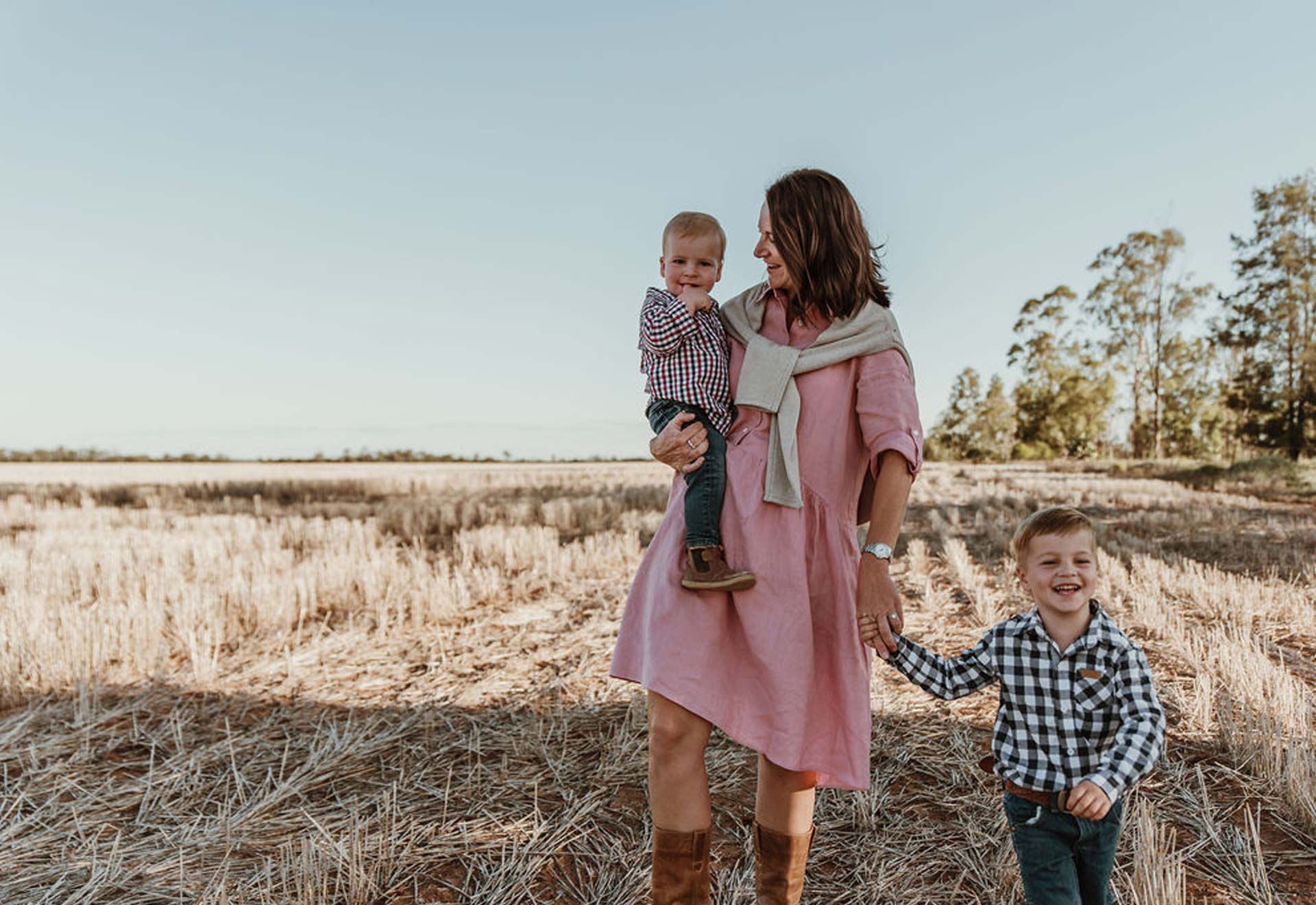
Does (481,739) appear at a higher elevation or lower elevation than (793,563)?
lower

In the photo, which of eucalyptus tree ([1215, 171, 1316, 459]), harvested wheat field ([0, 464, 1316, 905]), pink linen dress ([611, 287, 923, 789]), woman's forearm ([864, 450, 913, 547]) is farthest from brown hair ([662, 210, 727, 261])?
eucalyptus tree ([1215, 171, 1316, 459])

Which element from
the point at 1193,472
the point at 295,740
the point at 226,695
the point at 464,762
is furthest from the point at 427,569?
the point at 1193,472

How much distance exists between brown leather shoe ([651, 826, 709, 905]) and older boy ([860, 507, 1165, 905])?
670mm

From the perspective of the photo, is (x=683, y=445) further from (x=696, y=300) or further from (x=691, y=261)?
(x=691, y=261)

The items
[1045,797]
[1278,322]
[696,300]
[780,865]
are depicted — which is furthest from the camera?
[1278,322]

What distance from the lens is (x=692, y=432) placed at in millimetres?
2266

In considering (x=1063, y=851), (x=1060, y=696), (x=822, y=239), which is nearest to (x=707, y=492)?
(x=822, y=239)

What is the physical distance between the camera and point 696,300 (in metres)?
2.41

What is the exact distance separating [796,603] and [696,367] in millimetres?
670

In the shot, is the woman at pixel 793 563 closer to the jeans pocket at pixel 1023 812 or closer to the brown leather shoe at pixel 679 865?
the brown leather shoe at pixel 679 865

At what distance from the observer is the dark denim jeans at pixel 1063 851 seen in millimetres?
2043

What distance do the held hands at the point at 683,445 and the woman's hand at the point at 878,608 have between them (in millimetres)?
492

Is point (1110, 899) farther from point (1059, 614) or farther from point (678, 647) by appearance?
point (678, 647)

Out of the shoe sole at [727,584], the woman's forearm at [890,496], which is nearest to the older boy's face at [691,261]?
the woman's forearm at [890,496]
